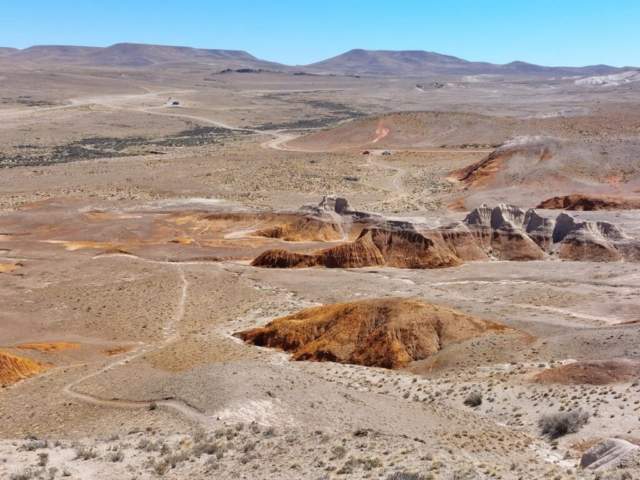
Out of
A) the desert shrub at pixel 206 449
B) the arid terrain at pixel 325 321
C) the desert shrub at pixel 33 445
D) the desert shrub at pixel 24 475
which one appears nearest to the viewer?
the desert shrub at pixel 24 475

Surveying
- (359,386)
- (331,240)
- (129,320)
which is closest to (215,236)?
(331,240)

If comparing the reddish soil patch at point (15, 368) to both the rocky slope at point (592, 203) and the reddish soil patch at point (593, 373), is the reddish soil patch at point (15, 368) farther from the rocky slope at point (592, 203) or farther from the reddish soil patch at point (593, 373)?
the rocky slope at point (592, 203)

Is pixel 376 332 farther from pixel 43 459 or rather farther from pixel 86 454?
pixel 43 459

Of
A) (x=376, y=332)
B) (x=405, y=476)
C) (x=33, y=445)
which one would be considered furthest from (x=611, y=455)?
(x=33, y=445)

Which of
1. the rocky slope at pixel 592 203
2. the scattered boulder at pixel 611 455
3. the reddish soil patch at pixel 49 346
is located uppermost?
the rocky slope at pixel 592 203

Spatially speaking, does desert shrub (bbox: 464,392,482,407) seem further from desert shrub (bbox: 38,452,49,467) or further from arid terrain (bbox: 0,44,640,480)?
desert shrub (bbox: 38,452,49,467)

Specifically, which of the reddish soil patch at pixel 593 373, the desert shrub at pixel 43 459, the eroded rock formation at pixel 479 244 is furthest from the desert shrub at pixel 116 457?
the eroded rock formation at pixel 479 244

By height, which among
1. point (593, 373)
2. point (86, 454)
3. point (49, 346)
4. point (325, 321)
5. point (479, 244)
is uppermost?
point (479, 244)
